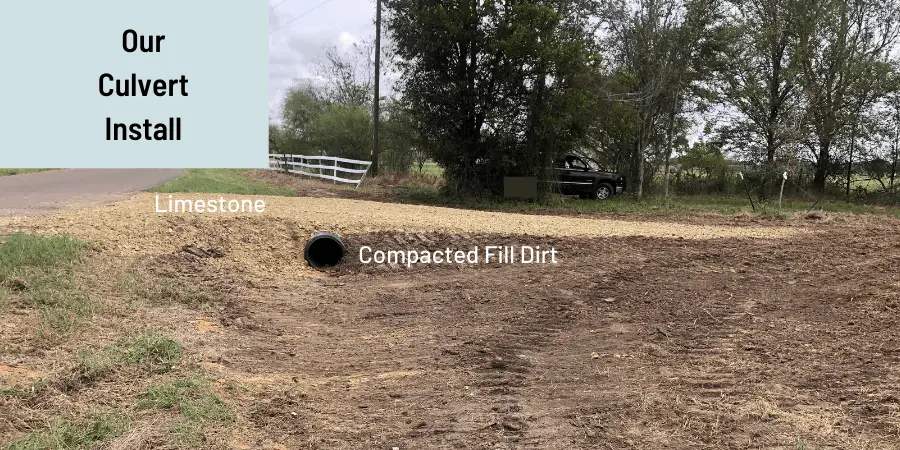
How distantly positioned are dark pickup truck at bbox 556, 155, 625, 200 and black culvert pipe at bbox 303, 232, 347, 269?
1333 centimetres

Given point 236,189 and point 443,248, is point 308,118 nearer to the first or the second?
point 236,189

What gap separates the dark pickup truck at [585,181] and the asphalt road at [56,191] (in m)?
13.3

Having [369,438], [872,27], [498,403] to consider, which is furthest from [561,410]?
[872,27]

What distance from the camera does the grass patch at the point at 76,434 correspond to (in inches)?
133

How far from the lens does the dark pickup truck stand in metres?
21.6

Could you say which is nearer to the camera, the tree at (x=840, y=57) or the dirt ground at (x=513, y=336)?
the dirt ground at (x=513, y=336)

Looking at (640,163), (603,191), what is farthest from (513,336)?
(640,163)

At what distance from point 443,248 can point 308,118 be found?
31.1 meters

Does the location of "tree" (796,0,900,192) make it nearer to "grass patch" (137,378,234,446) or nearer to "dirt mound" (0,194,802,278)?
Answer: "dirt mound" (0,194,802,278)

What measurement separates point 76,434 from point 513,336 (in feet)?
11.9

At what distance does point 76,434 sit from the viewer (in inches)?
139

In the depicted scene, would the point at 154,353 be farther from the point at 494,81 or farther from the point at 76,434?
the point at 494,81

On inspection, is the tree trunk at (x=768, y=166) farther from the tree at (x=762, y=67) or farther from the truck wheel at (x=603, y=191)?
the truck wheel at (x=603, y=191)

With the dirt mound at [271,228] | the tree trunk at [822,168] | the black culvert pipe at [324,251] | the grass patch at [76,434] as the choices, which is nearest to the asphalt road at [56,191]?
the dirt mound at [271,228]
